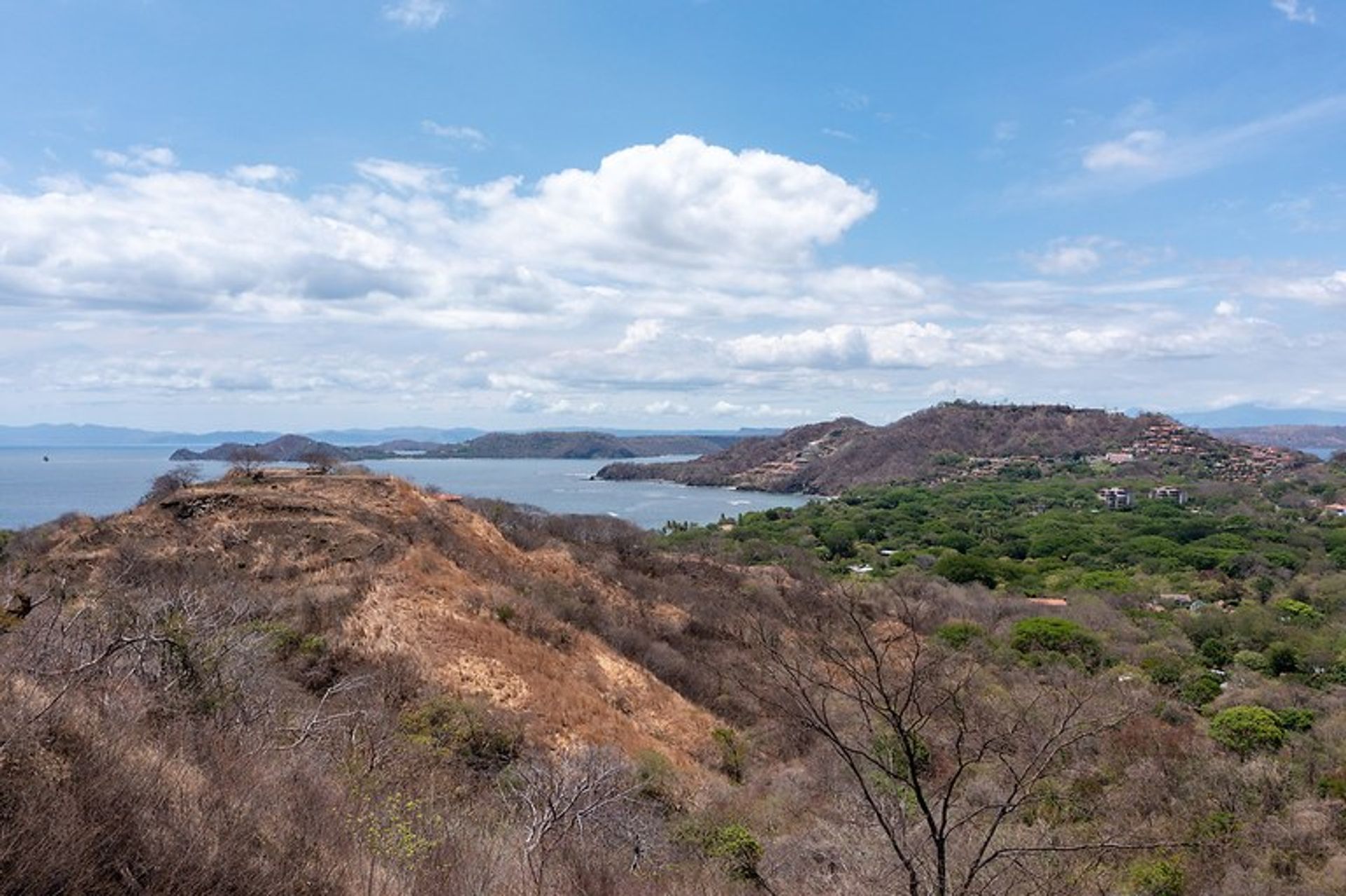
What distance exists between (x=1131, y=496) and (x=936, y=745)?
95962 mm

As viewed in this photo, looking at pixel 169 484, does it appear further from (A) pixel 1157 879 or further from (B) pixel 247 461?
(A) pixel 1157 879

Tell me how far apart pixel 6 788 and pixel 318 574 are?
21.3 metres

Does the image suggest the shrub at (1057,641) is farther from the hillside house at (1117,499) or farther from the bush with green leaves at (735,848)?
the hillside house at (1117,499)

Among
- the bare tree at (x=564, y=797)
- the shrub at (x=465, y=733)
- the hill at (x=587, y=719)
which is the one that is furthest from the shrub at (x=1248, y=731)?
the shrub at (x=465, y=733)

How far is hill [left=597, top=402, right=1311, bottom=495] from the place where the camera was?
124938 millimetres

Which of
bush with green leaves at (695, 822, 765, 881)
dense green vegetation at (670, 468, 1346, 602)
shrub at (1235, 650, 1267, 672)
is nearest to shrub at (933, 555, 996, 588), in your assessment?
dense green vegetation at (670, 468, 1346, 602)

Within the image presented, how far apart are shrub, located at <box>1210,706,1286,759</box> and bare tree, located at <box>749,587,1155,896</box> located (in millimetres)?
3092

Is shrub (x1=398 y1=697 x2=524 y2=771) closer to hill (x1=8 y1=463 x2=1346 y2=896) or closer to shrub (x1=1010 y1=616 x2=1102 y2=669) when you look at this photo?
hill (x1=8 y1=463 x2=1346 y2=896)

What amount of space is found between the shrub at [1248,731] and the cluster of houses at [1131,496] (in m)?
77.0

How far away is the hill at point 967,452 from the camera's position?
12494 cm

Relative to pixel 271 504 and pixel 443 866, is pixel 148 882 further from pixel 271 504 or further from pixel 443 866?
pixel 271 504

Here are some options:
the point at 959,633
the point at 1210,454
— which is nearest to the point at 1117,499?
the point at 1210,454

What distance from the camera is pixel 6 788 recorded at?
4.92 m

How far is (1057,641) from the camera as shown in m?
33.6
